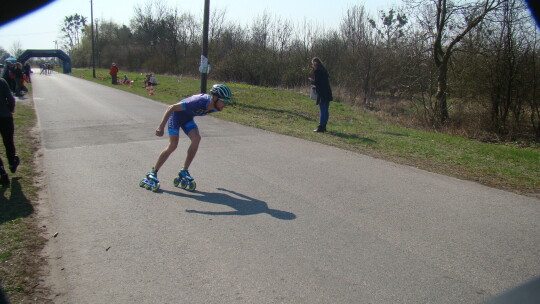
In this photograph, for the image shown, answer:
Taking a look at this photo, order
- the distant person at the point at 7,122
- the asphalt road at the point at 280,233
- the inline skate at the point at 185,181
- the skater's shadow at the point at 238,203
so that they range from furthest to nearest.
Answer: the distant person at the point at 7,122
the inline skate at the point at 185,181
the skater's shadow at the point at 238,203
the asphalt road at the point at 280,233

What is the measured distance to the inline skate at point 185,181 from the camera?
5.95 meters

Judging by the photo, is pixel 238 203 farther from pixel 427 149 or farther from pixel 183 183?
pixel 427 149

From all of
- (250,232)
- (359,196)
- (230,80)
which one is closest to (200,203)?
(250,232)

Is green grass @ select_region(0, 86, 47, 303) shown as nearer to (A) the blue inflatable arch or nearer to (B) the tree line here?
(B) the tree line

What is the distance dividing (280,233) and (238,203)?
1161mm

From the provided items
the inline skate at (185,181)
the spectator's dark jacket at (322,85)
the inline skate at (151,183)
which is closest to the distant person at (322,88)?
the spectator's dark jacket at (322,85)

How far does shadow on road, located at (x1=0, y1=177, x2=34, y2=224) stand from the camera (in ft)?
15.4

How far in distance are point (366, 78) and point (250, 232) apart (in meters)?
24.6

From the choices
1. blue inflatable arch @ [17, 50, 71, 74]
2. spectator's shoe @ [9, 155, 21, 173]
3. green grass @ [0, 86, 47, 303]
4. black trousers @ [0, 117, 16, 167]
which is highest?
blue inflatable arch @ [17, 50, 71, 74]

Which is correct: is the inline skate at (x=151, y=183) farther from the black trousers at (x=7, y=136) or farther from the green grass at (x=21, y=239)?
the black trousers at (x=7, y=136)

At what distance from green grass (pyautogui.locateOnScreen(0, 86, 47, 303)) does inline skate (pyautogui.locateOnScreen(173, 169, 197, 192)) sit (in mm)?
1871

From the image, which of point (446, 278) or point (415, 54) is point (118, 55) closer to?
point (415, 54)

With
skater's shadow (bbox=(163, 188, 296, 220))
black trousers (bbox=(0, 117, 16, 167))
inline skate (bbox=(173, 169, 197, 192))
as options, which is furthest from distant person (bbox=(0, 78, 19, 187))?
skater's shadow (bbox=(163, 188, 296, 220))

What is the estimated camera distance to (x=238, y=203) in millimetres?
5469
